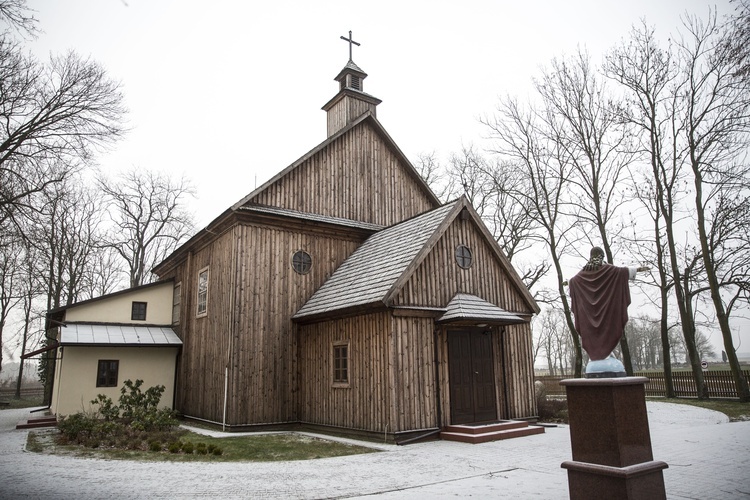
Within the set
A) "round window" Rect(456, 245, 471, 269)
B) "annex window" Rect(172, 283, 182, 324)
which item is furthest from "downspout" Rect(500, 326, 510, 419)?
"annex window" Rect(172, 283, 182, 324)

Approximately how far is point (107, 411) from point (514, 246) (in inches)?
889

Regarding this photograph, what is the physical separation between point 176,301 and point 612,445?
1896cm

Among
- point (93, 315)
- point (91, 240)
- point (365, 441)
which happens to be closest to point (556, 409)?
point (365, 441)

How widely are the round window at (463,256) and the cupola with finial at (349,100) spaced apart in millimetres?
7588

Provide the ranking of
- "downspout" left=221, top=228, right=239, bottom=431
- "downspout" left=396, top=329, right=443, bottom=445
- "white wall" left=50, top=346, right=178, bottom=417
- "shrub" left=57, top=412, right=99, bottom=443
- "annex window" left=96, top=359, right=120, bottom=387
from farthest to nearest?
"annex window" left=96, top=359, right=120, bottom=387, "white wall" left=50, top=346, right=178, bottom=417, "downspout" left=221, top=228, right=239, bottom=431, "shrub" left=57, top=412, right=99, bottom=443, "downspout" left=396, top=329, right=443, bottom=445

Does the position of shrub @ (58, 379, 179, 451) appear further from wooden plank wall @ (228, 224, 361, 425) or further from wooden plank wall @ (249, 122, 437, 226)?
wooden plank wall @ (249, 122, 437, 226)

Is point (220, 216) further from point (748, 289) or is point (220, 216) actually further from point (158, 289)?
point (748, 289)

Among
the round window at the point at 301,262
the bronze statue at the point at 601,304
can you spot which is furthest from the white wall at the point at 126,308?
the bronze statue at the point at 601,304

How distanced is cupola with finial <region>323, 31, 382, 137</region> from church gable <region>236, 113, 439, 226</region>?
2.52ft

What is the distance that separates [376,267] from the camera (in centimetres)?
1444

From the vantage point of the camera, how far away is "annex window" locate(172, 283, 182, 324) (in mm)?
20953

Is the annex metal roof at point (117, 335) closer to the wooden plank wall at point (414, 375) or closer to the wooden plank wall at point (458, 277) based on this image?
the wooden plank wall at point (414, 375)

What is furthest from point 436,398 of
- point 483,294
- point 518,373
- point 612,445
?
point 612,445

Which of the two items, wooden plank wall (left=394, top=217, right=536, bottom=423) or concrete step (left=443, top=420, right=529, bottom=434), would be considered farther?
wooden plank wall (left=394, top=217, right=536, bottom=423)
